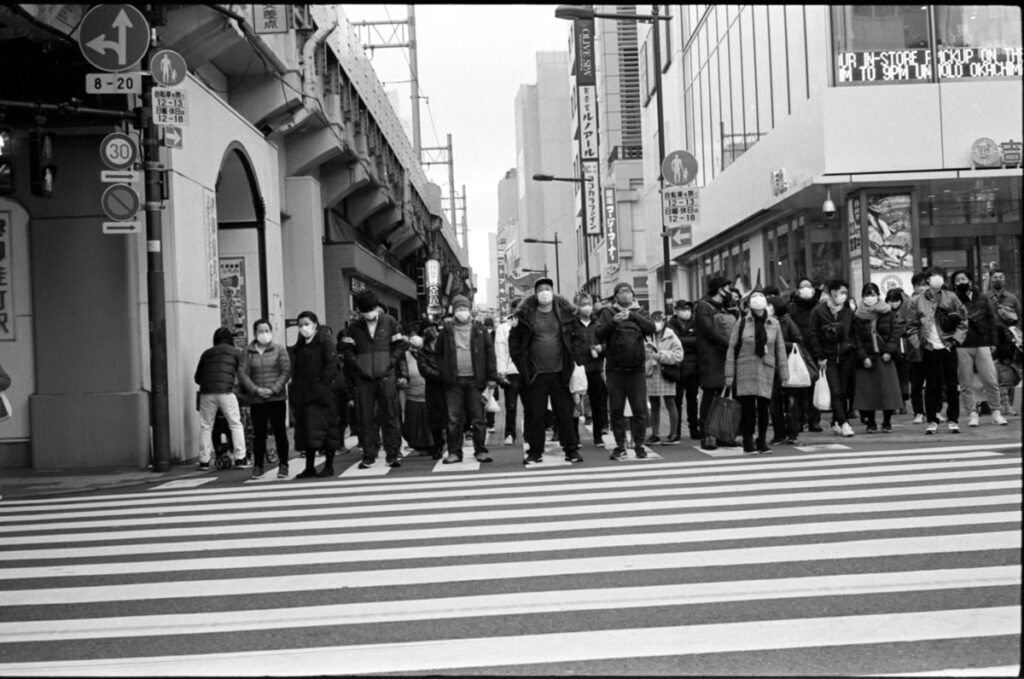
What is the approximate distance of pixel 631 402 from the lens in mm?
13234

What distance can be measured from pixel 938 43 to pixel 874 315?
11018mm

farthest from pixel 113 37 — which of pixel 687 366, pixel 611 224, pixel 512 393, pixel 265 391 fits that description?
pixel 611 224

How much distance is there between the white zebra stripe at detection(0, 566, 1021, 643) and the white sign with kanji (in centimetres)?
930

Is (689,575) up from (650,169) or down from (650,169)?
down

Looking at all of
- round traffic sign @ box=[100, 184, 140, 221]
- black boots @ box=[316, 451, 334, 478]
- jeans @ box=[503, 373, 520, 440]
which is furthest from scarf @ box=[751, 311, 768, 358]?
round traffic sign @ box=[100, 184, 140, 221]

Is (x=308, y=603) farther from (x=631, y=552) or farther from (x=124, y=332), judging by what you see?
(x=124, y=332)

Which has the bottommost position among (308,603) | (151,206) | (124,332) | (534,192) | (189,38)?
(308,603)

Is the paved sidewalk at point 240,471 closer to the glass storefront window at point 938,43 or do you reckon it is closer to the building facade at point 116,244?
the building facade at point 116,244

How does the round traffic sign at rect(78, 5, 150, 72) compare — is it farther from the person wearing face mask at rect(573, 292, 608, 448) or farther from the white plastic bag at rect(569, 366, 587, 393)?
the white plastic bag at rect(569, 366, 587, 393)

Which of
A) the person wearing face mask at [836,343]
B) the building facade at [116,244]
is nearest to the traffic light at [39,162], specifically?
the building facade at [116,244]

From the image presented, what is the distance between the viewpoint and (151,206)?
1431cm

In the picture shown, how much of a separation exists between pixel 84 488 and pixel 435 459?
4107mm

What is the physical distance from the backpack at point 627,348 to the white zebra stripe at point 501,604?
7008mm

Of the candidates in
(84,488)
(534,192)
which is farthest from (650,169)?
(534,192)
